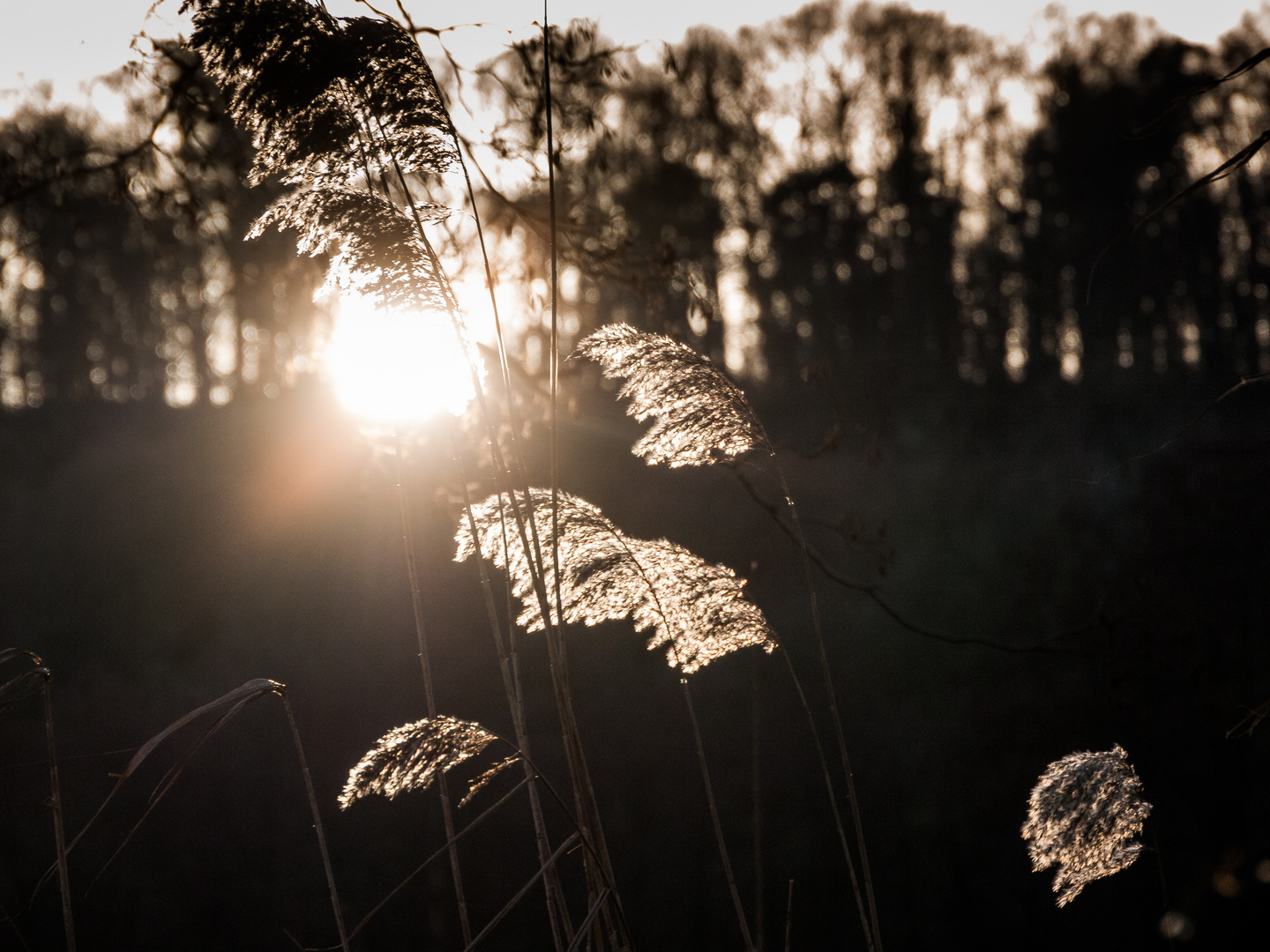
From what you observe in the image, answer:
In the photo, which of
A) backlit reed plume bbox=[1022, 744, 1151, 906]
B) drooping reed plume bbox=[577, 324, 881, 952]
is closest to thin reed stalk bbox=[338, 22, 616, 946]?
drooping reed plume bbox=[577, 324, 881, 952]

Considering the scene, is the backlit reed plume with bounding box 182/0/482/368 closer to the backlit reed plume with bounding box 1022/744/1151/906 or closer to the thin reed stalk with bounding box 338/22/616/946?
the thin reed stalk with bounding box 338/22/616/946

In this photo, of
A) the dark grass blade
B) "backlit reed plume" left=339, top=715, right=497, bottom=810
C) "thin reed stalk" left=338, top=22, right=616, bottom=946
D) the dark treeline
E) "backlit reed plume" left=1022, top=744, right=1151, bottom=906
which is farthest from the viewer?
the dark treeline

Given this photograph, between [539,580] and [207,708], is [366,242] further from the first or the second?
[207,708]

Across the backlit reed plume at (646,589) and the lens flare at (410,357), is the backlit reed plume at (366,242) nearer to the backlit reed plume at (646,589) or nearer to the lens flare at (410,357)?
the lens flare at (410,357)

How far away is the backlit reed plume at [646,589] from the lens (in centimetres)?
223

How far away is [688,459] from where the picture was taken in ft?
7.44

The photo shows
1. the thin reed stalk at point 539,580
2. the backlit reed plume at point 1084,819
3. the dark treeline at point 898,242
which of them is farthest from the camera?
the dark treeline at point 898,242

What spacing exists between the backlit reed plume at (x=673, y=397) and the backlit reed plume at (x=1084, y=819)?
1.41 meters

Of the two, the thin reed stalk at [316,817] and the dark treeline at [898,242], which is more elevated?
the dark treeline at [898,242]

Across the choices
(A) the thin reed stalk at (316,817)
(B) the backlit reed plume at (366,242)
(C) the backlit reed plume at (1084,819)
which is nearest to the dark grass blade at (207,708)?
(A) the thin reed stalk at (316,817)

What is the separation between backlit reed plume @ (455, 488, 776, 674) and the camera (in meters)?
2.23

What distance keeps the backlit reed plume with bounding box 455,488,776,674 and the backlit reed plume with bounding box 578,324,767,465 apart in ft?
0.95

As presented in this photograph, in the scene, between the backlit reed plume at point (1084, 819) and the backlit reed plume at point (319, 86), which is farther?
the backlit reed plume at point (1084, 819)

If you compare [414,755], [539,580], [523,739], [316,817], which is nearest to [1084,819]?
[523,739]
